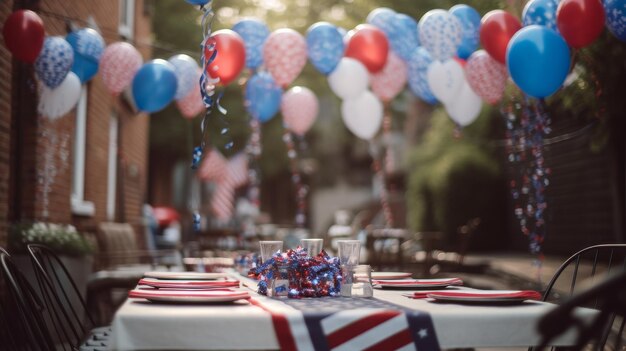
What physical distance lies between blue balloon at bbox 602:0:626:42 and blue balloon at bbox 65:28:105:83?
13.8 feet

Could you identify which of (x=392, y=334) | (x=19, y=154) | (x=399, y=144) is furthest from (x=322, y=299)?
(x=399, y=144)

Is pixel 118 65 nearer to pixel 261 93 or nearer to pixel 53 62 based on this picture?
pixel 53 62

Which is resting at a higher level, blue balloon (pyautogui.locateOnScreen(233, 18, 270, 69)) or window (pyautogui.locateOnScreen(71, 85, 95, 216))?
blue balloon (pyautogui.locateOnScreen(233, 18, 270, 69))

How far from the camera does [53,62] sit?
208 inches

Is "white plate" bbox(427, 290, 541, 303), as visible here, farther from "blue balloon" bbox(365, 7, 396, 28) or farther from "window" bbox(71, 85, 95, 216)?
"window" bbox(71, 85, 95, 216)

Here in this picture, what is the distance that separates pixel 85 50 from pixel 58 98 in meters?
0.60

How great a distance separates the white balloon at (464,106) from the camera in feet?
21.5

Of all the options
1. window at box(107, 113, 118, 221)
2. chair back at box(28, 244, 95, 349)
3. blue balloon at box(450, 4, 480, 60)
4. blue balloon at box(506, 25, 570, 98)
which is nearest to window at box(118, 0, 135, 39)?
window at box(107, 113, 118, 221)

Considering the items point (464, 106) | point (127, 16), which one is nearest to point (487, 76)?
point (464, 106)

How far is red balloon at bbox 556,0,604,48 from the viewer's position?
4.79 metres

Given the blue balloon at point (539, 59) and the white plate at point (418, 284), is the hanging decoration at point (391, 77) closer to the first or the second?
the blue balloon at point (539, 59)

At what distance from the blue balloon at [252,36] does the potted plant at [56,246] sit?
92.1 inches

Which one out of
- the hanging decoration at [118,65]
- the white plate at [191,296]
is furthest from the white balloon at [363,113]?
the white plate at [191,296]

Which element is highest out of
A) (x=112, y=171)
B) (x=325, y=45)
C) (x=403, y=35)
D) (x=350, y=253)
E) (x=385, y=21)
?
(x=385, y=21)
